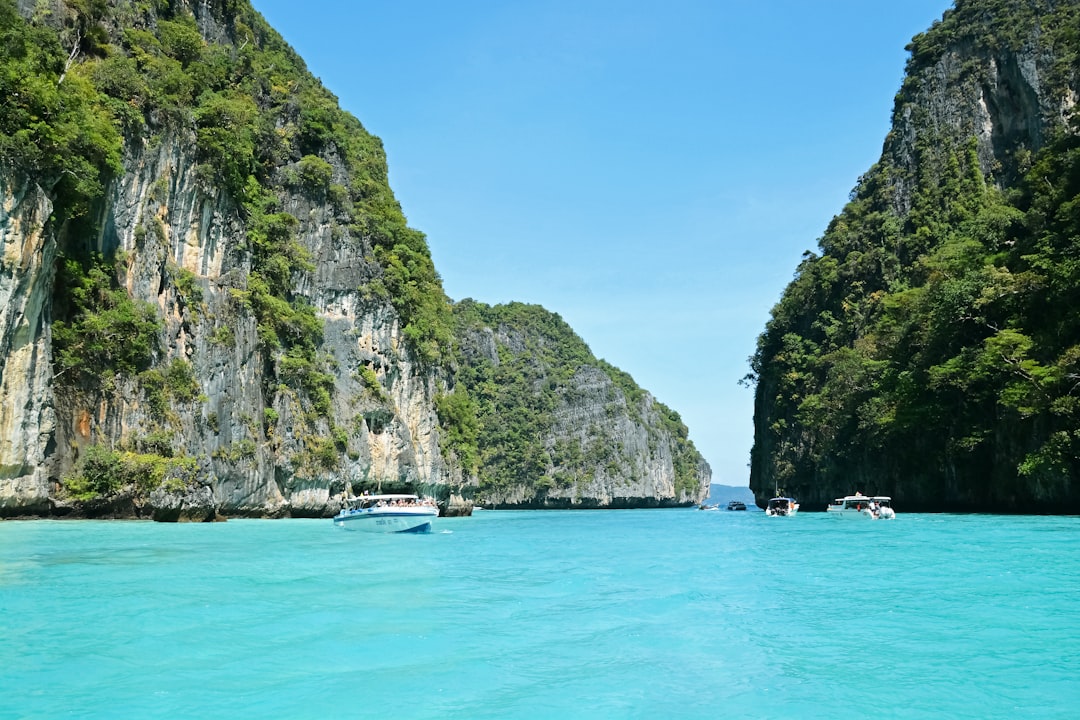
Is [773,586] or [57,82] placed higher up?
[57,82]

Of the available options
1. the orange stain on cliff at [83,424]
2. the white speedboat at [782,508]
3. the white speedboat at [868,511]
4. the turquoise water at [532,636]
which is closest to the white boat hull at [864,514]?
the white speedboat at [868,511]

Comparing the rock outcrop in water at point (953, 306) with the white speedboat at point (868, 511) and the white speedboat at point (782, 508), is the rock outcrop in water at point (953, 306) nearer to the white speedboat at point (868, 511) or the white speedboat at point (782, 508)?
the white speedboat at point (868, 511)

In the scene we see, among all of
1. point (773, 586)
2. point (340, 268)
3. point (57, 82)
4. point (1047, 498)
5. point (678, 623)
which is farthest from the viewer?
point (340, 268)

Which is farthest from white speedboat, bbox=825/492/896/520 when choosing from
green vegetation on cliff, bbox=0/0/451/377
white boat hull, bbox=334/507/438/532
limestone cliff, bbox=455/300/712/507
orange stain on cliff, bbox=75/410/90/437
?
limestone cliff, bbox=455/300/712/507

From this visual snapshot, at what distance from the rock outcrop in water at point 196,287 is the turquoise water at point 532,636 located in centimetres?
892

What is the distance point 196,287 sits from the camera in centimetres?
3359

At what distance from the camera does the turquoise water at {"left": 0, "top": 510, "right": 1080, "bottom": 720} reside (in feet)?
23.7

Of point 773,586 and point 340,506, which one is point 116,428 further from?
point 773,586

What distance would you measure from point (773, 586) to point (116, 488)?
71.1 feet

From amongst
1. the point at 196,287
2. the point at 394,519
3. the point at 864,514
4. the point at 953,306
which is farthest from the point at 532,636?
the point at 953,306

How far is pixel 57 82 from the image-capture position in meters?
25.3

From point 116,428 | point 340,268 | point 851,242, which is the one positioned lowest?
point 116,428

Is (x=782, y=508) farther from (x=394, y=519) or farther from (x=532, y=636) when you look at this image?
(x=532, y=636)

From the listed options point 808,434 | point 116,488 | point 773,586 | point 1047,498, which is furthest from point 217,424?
point 808,434
